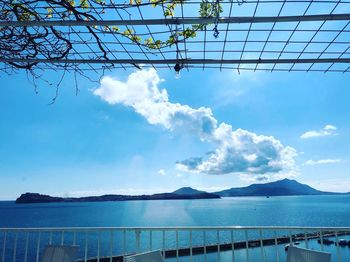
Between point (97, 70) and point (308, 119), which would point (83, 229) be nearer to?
point (97, 70)

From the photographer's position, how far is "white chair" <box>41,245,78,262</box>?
8.55 feet

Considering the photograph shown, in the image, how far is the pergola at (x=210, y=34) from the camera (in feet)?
4.36

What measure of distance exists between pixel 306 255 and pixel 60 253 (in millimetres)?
1988

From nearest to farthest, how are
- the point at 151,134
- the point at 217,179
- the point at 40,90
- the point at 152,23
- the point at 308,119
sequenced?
the point at 152,23
the point at 40,90
the point at 308,119
the point at 151,134
the point at 217,179

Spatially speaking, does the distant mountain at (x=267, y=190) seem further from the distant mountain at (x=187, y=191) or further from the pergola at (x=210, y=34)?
the pergola at (x=210, y=34)

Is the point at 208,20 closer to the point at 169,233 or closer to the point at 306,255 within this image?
the point at 306,255

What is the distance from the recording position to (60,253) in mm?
2670

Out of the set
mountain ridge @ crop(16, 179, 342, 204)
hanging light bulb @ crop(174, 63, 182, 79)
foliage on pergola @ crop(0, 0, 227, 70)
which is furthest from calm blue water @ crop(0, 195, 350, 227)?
hanging light bulb @ crop(174, 63, 182, 79)

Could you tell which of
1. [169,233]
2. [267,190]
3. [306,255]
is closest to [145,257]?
[306,255]

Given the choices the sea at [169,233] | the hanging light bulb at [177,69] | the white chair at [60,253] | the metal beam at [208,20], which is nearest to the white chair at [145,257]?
the sea at [169,233]

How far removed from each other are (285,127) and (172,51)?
14237 mm

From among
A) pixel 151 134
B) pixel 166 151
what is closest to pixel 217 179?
pixel 166 151

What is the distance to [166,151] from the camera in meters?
32.0

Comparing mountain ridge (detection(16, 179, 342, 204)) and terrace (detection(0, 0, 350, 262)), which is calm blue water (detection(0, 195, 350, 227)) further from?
terrace (detection(0, 0, 350, 262))
